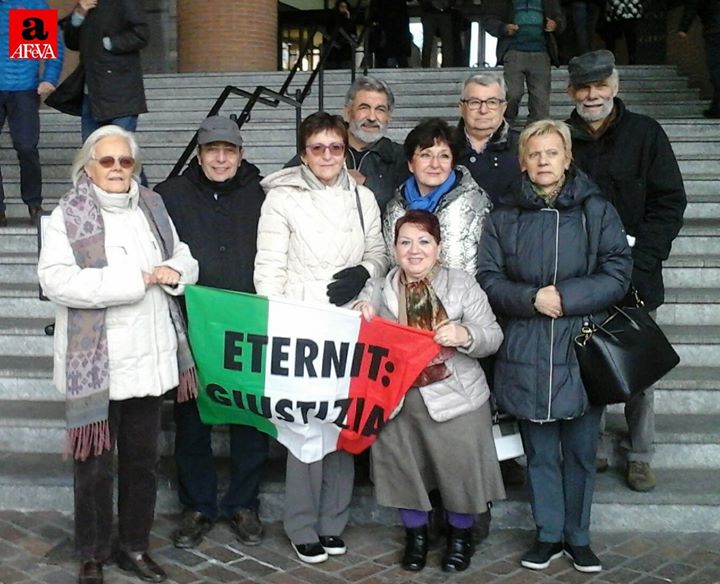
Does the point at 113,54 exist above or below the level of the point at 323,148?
above

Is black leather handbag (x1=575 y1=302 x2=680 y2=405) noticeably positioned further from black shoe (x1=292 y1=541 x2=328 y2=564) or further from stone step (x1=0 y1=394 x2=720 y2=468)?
black shoe (x1=292 y1=541 x2=328 y2=564)

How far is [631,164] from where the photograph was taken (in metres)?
3.95

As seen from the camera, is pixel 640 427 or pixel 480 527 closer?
pixel 480 527

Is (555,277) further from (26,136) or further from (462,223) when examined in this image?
(26,136)

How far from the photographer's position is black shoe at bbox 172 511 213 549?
3949mm

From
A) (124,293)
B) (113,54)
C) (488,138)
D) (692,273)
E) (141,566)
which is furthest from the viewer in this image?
(113,54)

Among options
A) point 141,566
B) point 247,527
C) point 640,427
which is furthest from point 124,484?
point 640,427

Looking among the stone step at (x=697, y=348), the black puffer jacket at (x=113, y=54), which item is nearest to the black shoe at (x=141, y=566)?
the stone step at (x=697, y=348)

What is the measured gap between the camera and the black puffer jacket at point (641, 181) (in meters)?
3.91

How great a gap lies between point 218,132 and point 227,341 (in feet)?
3.00

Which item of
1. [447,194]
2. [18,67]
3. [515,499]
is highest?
[18,67]

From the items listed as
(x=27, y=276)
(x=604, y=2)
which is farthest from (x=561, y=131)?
(x=604, y=2)

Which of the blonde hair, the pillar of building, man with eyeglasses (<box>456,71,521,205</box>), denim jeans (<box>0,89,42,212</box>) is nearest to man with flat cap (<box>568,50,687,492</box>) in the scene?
man with eyeglasses (<box>456,71,521,205</box>)

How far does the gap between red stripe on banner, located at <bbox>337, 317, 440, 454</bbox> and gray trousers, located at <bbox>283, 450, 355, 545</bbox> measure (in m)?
0.17
